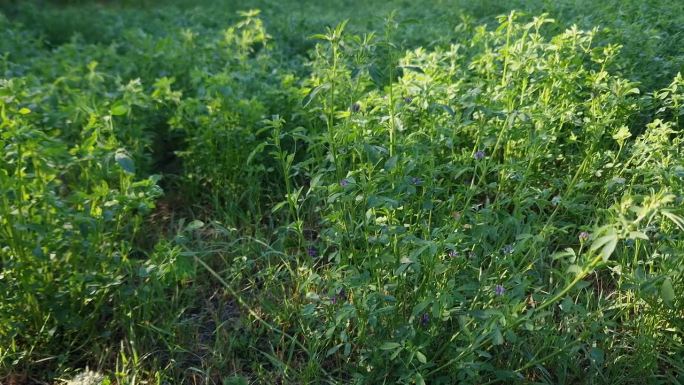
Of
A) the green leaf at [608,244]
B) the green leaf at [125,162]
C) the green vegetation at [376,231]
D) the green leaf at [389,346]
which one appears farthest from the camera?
the green leaf at [125,162]

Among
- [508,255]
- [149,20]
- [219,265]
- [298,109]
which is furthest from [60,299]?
[149,20]

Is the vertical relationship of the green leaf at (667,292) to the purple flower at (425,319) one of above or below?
above

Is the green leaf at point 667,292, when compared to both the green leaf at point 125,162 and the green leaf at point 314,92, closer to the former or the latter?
the green leaf at point 314,92

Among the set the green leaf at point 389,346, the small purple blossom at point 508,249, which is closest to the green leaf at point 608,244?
the small purple blossom at point 508,249

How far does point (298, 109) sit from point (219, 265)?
34.3 inches

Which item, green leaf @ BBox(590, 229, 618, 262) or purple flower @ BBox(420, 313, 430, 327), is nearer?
green leaf @ BBox(590, 229, 618, 262)

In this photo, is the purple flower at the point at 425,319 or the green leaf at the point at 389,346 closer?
the green leaf at the point at 389,346

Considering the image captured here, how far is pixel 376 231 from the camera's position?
8.07 ft

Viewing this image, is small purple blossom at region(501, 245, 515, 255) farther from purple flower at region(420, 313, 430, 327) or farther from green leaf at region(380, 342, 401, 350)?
green leaf at region(380, 342, 401, 350)

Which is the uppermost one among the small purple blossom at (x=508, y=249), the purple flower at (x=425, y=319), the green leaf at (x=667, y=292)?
the green leaf at (x=667, y=292)

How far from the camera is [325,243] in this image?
3.10 meters

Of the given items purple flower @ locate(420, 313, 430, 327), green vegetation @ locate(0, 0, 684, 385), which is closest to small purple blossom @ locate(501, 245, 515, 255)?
green vegetation @ locate(0, 0, 684, 385)

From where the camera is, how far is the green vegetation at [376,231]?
2.40 m

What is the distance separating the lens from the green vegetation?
2.40m
